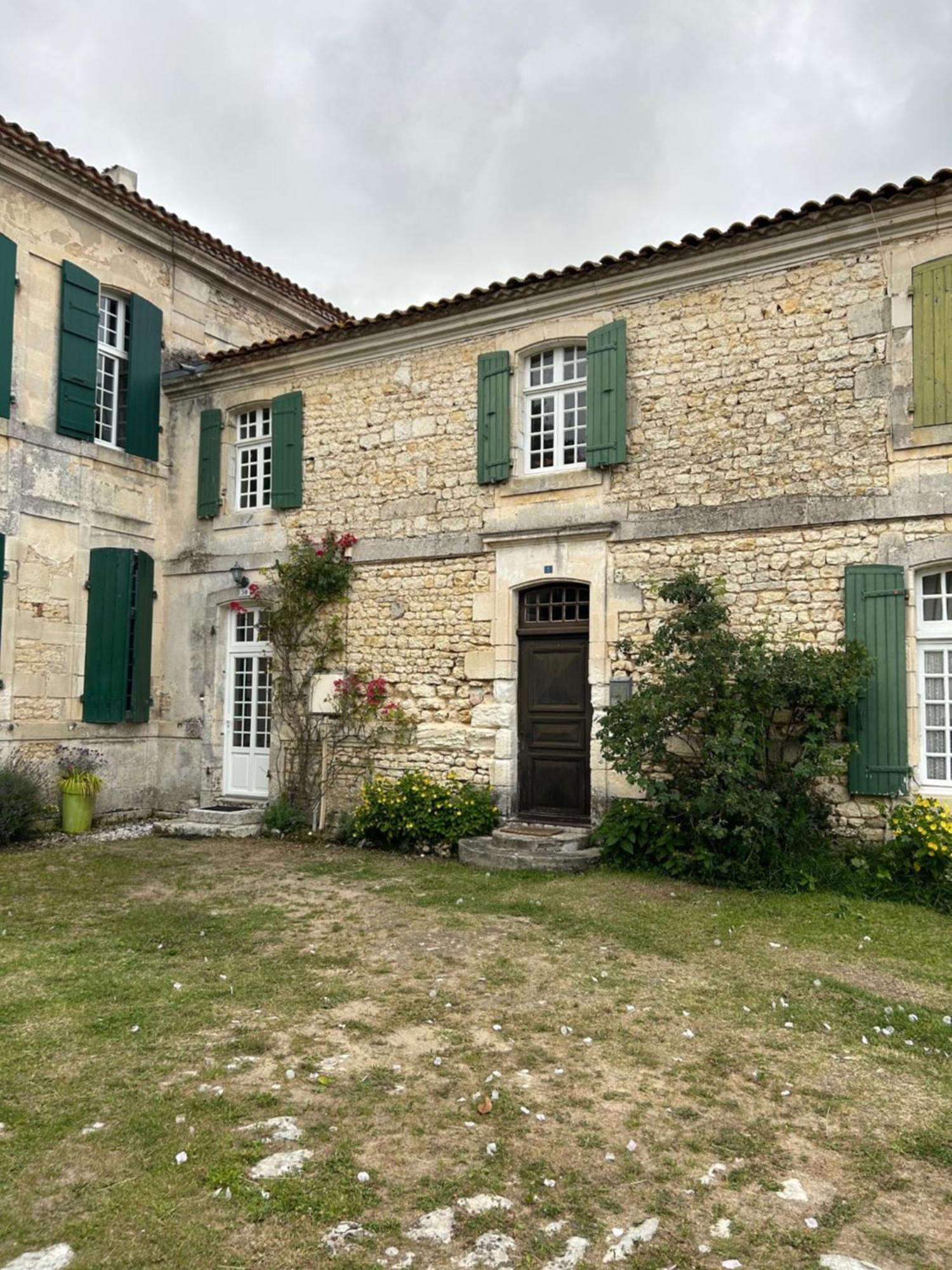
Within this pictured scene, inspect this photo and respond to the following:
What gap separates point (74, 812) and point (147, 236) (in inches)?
269

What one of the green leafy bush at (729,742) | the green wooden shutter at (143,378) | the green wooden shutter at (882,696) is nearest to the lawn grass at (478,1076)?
the green leafy bush at (729,742)

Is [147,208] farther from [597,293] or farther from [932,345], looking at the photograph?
[932,345]

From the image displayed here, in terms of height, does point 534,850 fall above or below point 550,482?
below

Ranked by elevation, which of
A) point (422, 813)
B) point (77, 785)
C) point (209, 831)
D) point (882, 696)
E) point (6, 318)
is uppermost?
point (6, 318)

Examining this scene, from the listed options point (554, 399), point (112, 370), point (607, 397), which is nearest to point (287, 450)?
point (112, 370)

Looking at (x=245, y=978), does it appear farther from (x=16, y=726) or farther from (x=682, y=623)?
(x=16, y=726)

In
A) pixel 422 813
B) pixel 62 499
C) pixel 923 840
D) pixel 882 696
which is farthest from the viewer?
pixel 62 499

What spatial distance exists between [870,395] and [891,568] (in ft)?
4.82

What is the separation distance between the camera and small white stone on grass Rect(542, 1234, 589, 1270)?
2.30m

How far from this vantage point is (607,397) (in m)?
8.27

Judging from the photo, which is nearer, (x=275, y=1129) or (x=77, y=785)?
(x=275, y=1129)

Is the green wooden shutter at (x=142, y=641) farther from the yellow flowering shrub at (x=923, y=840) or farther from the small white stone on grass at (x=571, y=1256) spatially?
the small white stone on grass at (x=571, y=1256)

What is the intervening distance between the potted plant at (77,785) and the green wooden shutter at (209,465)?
314cm

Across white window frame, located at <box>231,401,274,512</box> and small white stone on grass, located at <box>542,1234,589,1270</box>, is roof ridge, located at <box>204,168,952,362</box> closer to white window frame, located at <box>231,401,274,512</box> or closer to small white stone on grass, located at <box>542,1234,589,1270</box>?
white window frame, located at <box>231,401,274,512</box>
